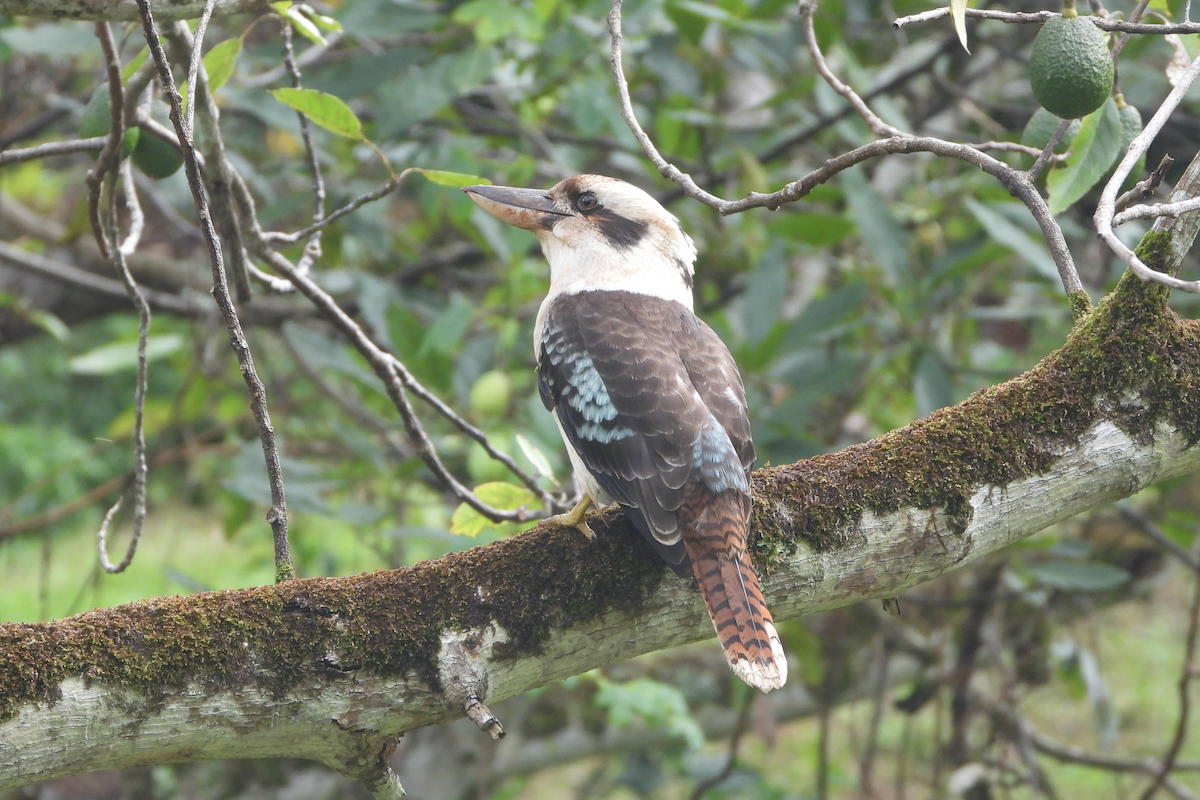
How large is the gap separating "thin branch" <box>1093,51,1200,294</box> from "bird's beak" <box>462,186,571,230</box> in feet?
5.82

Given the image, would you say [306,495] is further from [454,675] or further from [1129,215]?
[1129,215]

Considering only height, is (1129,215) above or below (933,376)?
above

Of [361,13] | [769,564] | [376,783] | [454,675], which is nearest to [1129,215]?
[769,564]

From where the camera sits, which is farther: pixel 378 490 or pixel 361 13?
pixel 378 490

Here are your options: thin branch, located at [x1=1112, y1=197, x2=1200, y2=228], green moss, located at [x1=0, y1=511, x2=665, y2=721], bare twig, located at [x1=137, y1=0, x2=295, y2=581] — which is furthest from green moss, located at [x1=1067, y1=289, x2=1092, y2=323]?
bare twig, located at [x1=137, y1=0, x2=295, y2=581]

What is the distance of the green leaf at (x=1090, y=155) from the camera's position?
2.15 m

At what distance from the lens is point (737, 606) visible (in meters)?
1.97

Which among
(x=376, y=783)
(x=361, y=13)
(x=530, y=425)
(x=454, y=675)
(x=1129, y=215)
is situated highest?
(x=361, y=13)

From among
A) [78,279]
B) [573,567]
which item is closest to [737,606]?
[573,567]

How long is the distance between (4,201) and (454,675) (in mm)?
4029

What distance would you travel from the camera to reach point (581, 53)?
13.0 ft

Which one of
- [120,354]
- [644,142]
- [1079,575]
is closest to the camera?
[644,142]

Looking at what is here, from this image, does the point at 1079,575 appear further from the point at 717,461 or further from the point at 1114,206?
the point at 1114,206

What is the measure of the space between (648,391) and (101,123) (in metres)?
1.28
